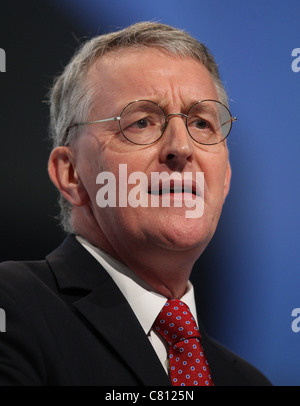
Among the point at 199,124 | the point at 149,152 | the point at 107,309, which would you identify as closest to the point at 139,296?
the point at 107,309

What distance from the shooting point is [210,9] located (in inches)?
80.8

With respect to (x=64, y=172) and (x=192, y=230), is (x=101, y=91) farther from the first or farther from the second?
(x=192, y=230)

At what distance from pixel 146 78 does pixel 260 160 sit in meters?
0.70

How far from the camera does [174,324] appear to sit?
1470 mm

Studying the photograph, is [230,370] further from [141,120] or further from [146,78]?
[146,78]

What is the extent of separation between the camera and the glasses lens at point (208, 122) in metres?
1.58

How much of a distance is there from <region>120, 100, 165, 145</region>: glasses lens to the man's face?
2 cm

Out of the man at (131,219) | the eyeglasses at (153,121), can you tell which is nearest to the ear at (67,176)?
the man at (131,219)

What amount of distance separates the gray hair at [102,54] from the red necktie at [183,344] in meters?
0.53

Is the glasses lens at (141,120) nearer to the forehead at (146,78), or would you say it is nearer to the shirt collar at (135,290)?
the forehead at (146,78)

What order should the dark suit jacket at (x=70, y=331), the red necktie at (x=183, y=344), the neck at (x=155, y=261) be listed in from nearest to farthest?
the dark suit jacket at (x=70, y=331), the red necktie at (x=183, y=344), the neck at (x=155, y=261)

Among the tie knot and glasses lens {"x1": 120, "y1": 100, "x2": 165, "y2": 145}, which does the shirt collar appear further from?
glasses lens {"x1": 120, "y1": 100, "x2": 165, "y2": 145}
